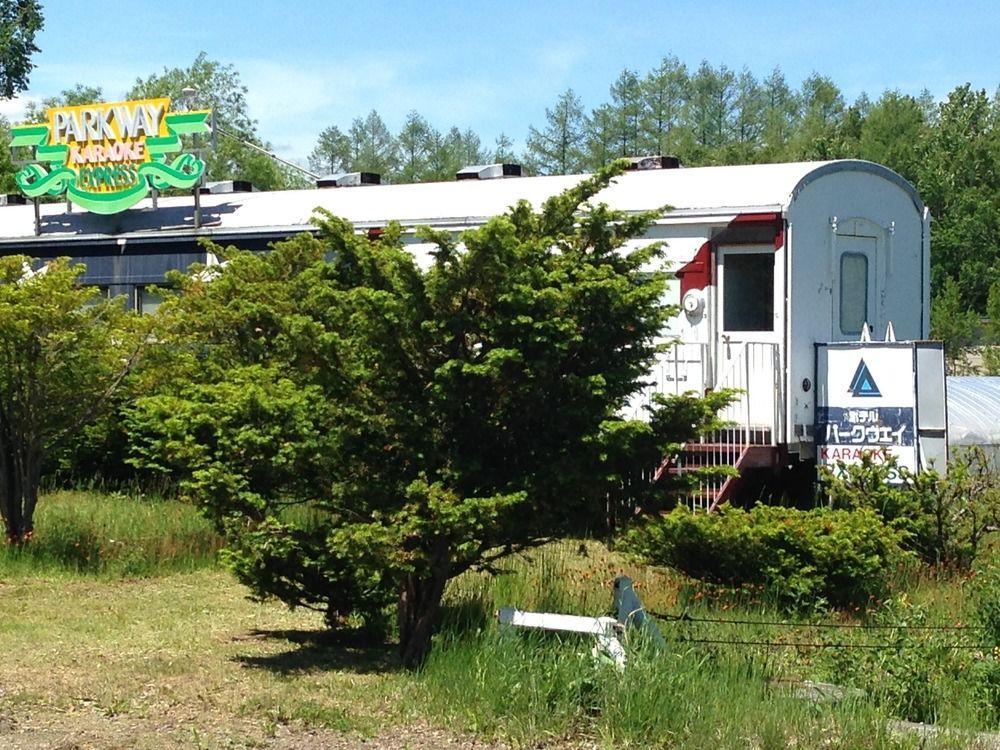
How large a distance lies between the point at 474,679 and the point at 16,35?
1561 inches

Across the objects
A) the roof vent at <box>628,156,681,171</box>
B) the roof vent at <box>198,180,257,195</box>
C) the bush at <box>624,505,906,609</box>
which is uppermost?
the roof vent at <box>198,180,257,195</box>

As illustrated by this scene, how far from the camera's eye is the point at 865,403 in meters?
A: 14.2

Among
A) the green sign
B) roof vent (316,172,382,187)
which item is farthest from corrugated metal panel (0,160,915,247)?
roof vent (316,172,382,187)

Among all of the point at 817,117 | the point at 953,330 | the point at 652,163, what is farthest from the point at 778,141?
the point at 652,163

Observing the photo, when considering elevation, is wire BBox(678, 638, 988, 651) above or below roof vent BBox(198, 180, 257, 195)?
below

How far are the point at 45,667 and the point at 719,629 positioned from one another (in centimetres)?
409

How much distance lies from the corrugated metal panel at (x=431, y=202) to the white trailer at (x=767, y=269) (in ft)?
0.09

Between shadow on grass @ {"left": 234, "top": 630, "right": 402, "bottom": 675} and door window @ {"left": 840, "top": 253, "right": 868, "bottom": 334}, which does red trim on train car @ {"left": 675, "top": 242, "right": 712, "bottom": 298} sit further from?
shadow on grass @ {"left": 234, "top": 630, "right": 402, "bottom": 675}

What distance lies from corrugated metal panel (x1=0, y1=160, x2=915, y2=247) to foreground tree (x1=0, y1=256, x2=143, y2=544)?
4244 millimetres

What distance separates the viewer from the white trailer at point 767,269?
14.1 m

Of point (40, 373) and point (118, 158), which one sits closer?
point (40, 373)

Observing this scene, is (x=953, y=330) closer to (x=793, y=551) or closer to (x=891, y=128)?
(x=891, y=128)

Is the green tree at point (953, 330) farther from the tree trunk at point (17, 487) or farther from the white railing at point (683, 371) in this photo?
the tree trunk at point (17, 487)

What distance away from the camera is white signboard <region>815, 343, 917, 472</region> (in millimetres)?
13930
